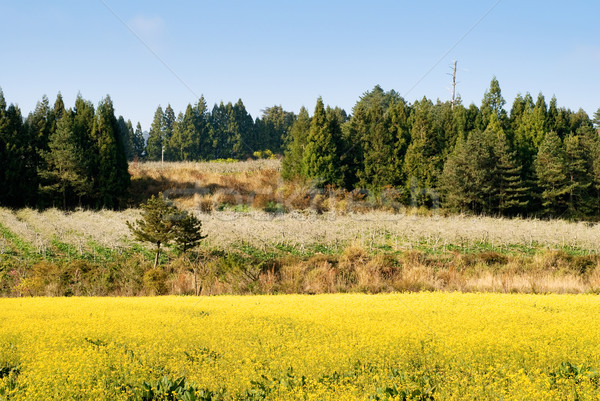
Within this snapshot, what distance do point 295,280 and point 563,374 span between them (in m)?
14.6

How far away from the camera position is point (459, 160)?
41.6 meters

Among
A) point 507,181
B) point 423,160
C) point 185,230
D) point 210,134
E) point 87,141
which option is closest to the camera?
point 185,230

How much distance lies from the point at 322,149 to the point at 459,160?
12398 mm

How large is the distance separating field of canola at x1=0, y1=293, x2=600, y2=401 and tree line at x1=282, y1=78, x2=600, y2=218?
3057cm

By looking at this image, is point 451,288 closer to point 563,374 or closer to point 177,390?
point 563,374

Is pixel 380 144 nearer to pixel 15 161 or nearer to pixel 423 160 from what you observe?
pixel 423 160

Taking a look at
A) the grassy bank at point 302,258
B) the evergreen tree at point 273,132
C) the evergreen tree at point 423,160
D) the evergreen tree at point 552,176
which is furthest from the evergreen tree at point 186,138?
the evergreen tree at point 552,176

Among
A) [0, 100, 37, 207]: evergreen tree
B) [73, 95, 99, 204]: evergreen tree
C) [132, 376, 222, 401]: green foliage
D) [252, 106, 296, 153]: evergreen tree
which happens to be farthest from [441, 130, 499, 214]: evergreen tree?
[252, 106, 296, 153]: evergreen tree

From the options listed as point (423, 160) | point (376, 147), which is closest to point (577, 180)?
point (423, 160)

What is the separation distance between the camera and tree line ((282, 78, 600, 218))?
41.7 m

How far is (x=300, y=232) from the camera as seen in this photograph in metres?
28.6

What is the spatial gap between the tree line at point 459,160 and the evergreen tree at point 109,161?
15.0 metres

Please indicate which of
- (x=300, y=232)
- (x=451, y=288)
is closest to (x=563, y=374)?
(x=451, y=288)

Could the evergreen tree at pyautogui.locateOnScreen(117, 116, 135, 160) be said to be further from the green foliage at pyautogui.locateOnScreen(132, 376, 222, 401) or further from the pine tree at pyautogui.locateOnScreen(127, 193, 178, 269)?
the green foliage at pyautogui.locateOnScreen(132, 376, 222, 401)
